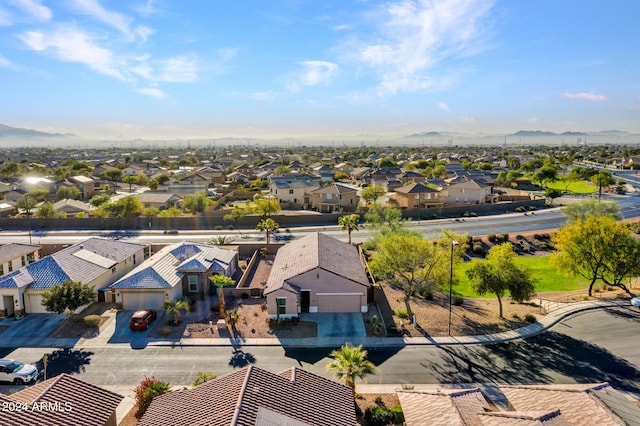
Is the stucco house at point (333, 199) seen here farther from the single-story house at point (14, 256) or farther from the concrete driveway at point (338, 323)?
the single-story house at point (14, 256)

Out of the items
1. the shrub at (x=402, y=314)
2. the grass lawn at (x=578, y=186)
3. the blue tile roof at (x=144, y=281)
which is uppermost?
the grass lawn at (x=578, y=186)

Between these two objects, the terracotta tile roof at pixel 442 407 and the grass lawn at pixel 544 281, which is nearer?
the terracotta tile roof at pixel 442 407

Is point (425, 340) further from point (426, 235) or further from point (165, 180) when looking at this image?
point (165, 180)

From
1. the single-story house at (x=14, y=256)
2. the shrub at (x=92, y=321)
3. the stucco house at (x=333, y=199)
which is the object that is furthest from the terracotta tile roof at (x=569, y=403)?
the stucco house at (x=333, y=199)

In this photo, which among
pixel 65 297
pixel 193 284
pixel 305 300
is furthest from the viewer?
pixel 193 284

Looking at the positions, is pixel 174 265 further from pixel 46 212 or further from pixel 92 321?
pixel 46 212

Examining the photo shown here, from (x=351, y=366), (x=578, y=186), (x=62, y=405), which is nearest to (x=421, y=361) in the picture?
(x=351, y=366)
